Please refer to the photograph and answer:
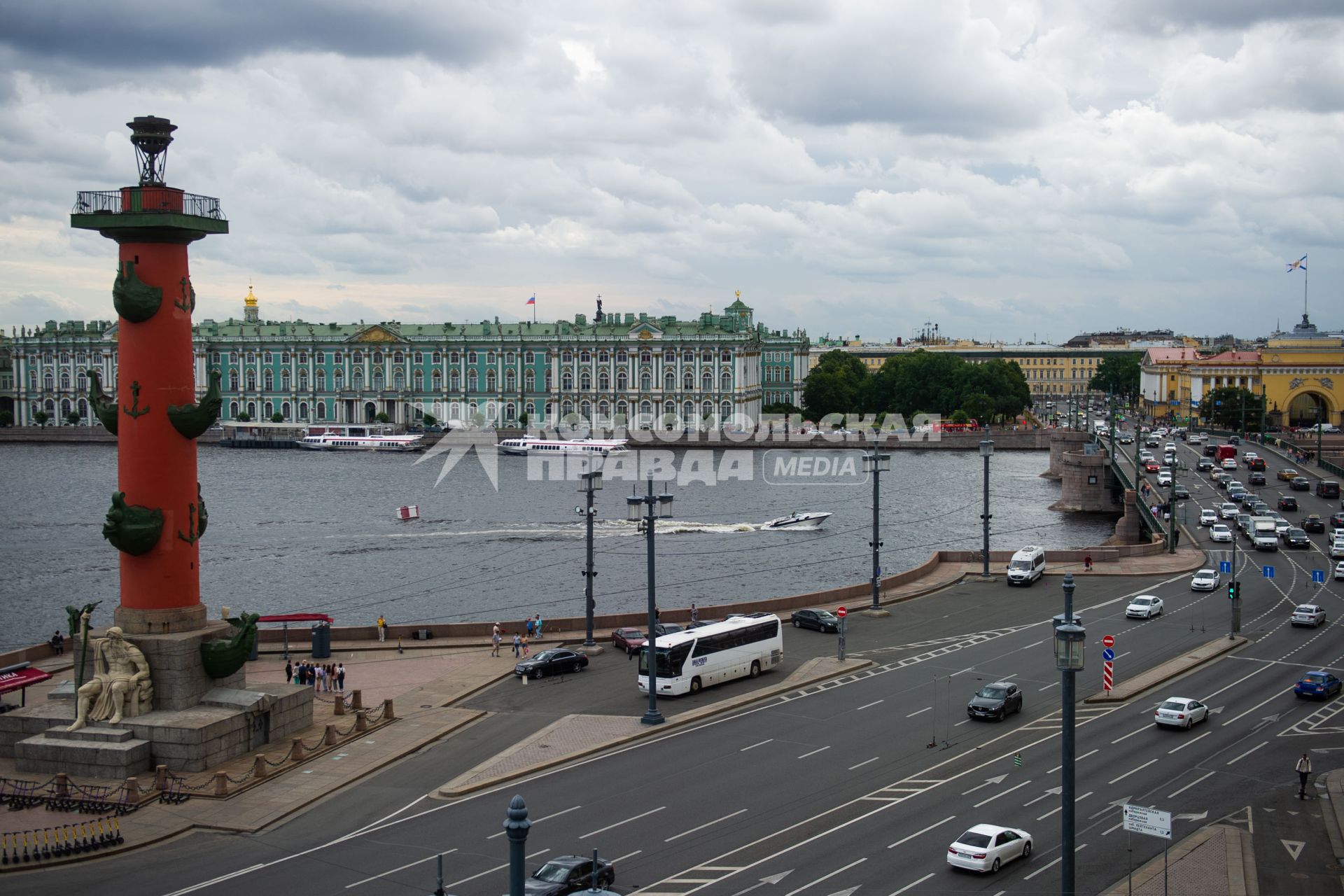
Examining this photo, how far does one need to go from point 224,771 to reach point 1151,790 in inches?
602

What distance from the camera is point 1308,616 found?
3359cm

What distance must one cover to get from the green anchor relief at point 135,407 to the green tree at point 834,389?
12377cm

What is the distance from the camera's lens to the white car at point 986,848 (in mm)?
16984

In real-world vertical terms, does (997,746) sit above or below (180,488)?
below

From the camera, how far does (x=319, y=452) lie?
426 ft

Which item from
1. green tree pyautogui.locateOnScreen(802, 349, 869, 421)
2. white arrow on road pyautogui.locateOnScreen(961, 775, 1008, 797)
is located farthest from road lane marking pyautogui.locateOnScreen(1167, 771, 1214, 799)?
green tree pyautogui.locateOnScreen(802, 349, 869, 421)

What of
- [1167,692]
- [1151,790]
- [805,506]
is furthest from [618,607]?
[805,506]

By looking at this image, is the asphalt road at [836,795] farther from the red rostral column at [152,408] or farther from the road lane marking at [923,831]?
the red rostral column at [152,408]

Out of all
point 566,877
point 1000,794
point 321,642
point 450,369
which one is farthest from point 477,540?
point 450,369

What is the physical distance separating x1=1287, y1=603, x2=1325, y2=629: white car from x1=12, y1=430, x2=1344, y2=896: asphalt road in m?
3.33

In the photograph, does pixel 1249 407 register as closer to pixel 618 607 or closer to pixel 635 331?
pixel 635 331

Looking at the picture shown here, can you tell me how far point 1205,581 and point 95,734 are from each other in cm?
3142

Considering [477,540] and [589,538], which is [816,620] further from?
[477,540]

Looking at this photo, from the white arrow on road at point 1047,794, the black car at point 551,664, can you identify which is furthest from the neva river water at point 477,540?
the white arrow on road at point 1047,794
